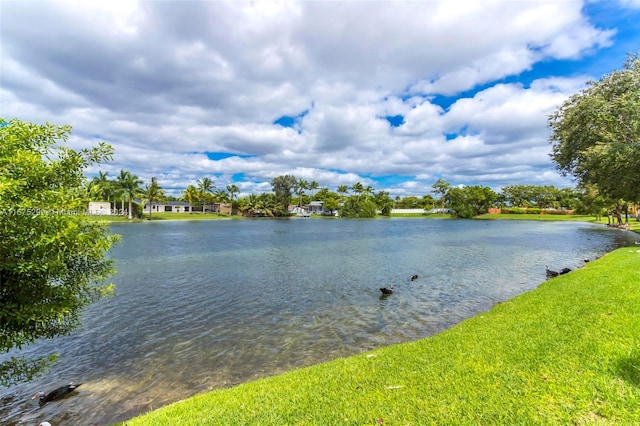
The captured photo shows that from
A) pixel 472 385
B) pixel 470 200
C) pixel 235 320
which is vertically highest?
pixel 470 200

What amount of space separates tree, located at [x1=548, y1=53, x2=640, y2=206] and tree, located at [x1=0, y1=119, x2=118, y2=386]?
2267 cm

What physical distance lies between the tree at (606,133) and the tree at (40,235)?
22672 millimetres

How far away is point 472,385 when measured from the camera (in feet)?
16.9

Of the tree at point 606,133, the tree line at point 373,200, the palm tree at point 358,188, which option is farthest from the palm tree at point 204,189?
the tree at point 606,133

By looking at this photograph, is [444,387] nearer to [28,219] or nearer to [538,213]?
[28,219]

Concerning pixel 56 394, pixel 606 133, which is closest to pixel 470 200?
pixel 606 133

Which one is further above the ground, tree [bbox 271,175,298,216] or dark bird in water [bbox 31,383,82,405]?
tree [bbox 271,175,298,216]

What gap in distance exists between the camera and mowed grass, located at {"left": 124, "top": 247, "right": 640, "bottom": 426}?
14.5 feet

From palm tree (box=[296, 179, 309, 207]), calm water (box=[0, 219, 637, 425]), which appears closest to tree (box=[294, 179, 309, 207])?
palm tree (box=[296, 179, 309, 207])

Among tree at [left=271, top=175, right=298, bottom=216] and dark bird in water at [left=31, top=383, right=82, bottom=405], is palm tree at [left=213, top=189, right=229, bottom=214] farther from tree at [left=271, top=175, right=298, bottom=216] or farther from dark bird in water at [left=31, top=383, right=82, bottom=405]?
dark bird in water at [left=31, top=383, right=82, bottom=405]

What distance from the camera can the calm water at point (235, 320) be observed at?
25.9ft

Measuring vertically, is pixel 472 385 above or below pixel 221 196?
below

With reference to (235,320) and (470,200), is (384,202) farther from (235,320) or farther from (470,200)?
(235,320)

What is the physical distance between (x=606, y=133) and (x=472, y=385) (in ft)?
74.9
